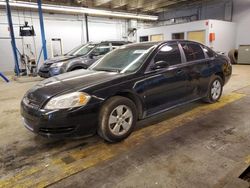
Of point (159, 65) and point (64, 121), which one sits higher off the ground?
point (159, 65)

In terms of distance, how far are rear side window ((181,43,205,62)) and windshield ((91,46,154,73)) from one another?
79cm

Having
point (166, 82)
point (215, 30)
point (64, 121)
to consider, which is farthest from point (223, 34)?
point (64, 121)

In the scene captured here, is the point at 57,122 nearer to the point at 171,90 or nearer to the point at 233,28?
the point at 171,90

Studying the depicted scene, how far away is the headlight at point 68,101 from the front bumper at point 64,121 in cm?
6

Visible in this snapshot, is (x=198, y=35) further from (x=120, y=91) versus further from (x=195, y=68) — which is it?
(x=120, y=91)

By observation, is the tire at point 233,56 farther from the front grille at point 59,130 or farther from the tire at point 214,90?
the front grille at point 59,130

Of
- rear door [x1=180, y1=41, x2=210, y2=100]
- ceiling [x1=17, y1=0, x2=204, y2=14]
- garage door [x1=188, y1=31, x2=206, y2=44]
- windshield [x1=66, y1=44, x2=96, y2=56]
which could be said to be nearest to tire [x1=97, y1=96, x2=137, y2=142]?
rear door [x1=180, y1=41, x2=210, y2=100]

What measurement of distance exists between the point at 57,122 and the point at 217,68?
327cm

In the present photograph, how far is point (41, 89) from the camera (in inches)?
105

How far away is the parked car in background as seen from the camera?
6.58 m

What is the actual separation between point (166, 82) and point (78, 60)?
4258 millimetres

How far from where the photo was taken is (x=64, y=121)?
2307 millimetres

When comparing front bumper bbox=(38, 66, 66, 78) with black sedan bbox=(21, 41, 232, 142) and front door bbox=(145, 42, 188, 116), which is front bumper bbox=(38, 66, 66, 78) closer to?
Result: black sedan bbox=(21, 41, 232, 142)

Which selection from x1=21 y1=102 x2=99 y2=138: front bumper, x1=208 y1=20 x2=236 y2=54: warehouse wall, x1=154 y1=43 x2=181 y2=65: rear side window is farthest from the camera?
x1=208 y1=20 x2=236 y2=54: warehouse wall
